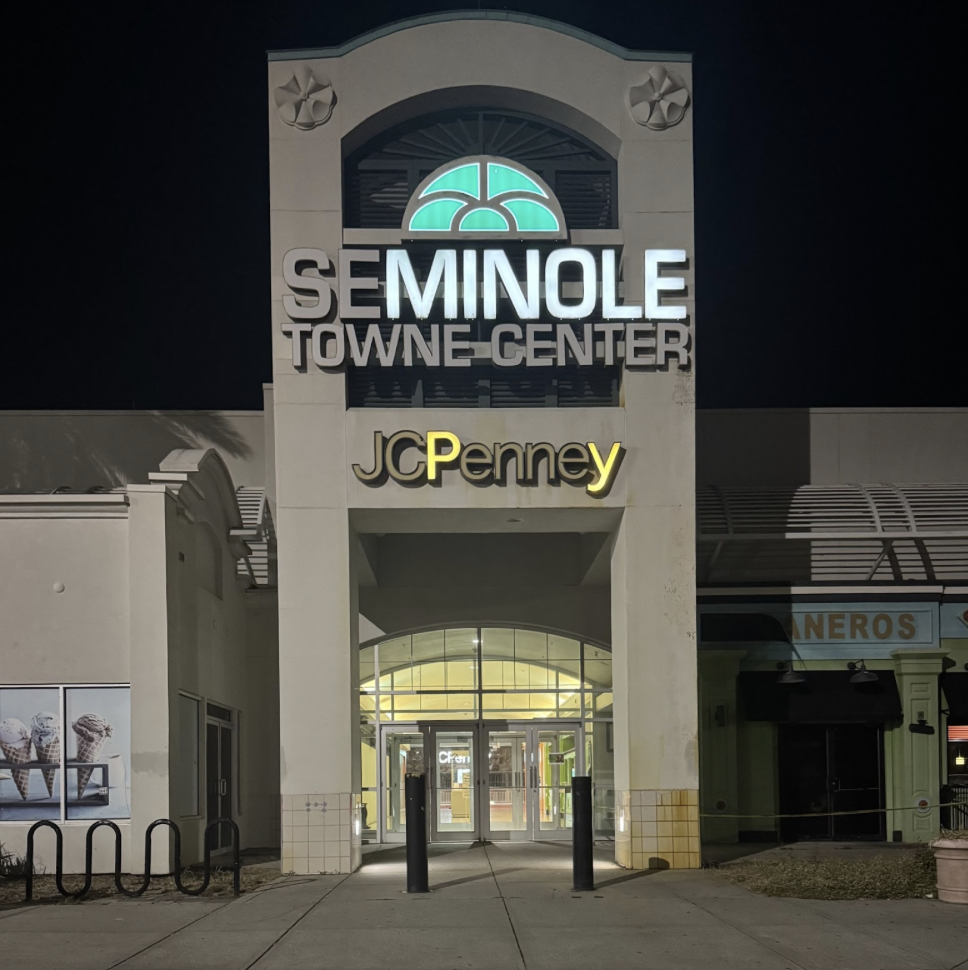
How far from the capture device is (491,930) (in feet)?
41.0

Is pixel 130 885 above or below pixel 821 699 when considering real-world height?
below

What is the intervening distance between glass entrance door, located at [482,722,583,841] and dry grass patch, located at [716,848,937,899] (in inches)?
280

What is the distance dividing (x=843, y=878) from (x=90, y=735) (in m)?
10.3

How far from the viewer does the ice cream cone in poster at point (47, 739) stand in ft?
58.4

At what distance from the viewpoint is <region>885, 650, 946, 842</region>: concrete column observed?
23094mm

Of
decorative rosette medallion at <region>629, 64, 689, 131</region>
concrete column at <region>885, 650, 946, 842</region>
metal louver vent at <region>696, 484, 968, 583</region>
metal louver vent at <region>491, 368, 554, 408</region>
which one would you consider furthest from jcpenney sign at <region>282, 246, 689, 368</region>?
concrete column at <region>885, 650, 946, 842</region>

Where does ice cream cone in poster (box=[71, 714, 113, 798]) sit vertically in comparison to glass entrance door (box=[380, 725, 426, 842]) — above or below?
above

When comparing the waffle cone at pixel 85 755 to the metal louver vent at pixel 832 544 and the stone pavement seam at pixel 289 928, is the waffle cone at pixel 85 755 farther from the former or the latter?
the metal louver vent at pixel 832 544

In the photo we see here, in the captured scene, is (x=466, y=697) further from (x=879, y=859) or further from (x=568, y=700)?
(x=879, y=859)

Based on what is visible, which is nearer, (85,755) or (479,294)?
(85,755)

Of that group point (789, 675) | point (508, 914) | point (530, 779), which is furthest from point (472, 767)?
point (508, 914)

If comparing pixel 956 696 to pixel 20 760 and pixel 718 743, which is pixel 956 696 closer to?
pixel 718 743

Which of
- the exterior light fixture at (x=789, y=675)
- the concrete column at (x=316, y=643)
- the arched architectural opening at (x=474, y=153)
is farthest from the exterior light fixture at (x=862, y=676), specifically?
the concrete column at (x=316, y=643)

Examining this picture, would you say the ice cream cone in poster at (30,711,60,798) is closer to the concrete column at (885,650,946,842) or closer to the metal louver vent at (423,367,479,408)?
the metal louver vent at (423,367,479,408)
